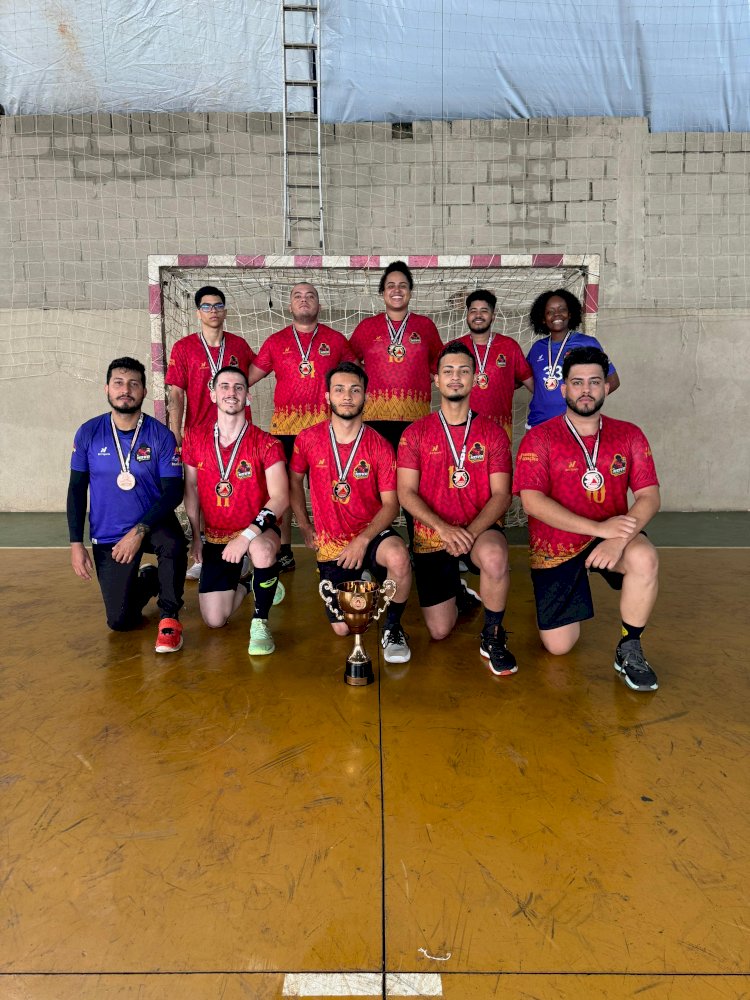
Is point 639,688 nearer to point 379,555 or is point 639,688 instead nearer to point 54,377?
point 379,555

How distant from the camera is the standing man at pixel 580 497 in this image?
10.6 ft

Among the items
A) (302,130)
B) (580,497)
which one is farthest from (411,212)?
(580,497)

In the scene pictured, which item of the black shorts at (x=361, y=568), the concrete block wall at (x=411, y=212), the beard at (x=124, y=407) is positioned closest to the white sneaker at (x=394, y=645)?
the black shorts at (x=361, y=568)

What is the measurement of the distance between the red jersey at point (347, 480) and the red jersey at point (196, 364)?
155cm

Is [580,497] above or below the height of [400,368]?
below

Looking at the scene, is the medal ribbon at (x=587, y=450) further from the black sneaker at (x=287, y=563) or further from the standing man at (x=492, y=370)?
the black sneaker at (x=287, y=563)

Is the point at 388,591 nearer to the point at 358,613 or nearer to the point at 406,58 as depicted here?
the point at 358,613

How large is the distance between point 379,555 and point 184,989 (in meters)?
2.12

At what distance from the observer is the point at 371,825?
212 cm

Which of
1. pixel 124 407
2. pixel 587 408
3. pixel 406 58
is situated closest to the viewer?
pixel 587 408

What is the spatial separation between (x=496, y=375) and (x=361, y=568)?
6.27 feet

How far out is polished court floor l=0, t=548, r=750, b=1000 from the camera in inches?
64.1

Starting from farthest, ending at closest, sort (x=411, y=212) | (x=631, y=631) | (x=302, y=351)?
(x=411, y=212) → (x=302, y=351) → (x=631, y=631)

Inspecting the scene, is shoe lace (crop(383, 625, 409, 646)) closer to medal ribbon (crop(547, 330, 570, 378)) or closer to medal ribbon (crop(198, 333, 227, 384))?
Result: medal ribbon (crop(547, 330, 570, 378))
